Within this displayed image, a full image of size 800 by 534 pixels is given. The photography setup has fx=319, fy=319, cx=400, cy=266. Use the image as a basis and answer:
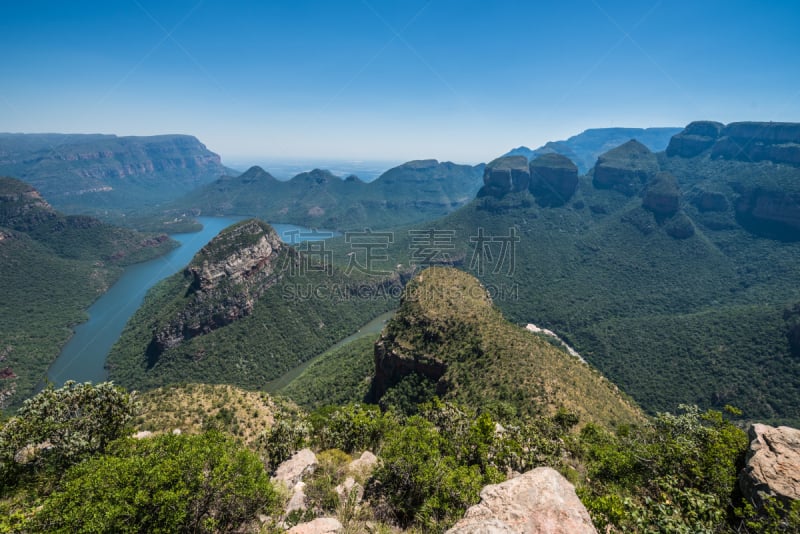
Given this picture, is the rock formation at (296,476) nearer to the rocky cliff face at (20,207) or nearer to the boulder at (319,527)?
the boulder at (319,527)

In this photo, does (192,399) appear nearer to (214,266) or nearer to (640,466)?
(640,466)

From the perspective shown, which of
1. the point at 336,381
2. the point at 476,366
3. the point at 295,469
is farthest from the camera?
the point at 336,381

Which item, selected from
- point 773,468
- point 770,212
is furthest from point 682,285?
point 773,468

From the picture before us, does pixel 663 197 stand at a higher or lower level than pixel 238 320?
higher

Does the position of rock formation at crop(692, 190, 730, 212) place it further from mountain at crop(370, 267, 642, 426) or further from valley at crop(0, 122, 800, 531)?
mountain at crop(370, 267, 642, 426)

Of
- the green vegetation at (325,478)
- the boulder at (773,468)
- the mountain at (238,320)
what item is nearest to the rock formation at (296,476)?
the green vegetation at (325,478)

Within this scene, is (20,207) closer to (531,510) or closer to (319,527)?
Answer: (319,527)

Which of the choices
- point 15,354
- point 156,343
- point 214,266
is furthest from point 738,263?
point 15,354

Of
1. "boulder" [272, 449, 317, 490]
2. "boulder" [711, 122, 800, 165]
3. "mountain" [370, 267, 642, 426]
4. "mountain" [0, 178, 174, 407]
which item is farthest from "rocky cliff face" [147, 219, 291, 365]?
"boulder" [711, 122, 800, 165]
